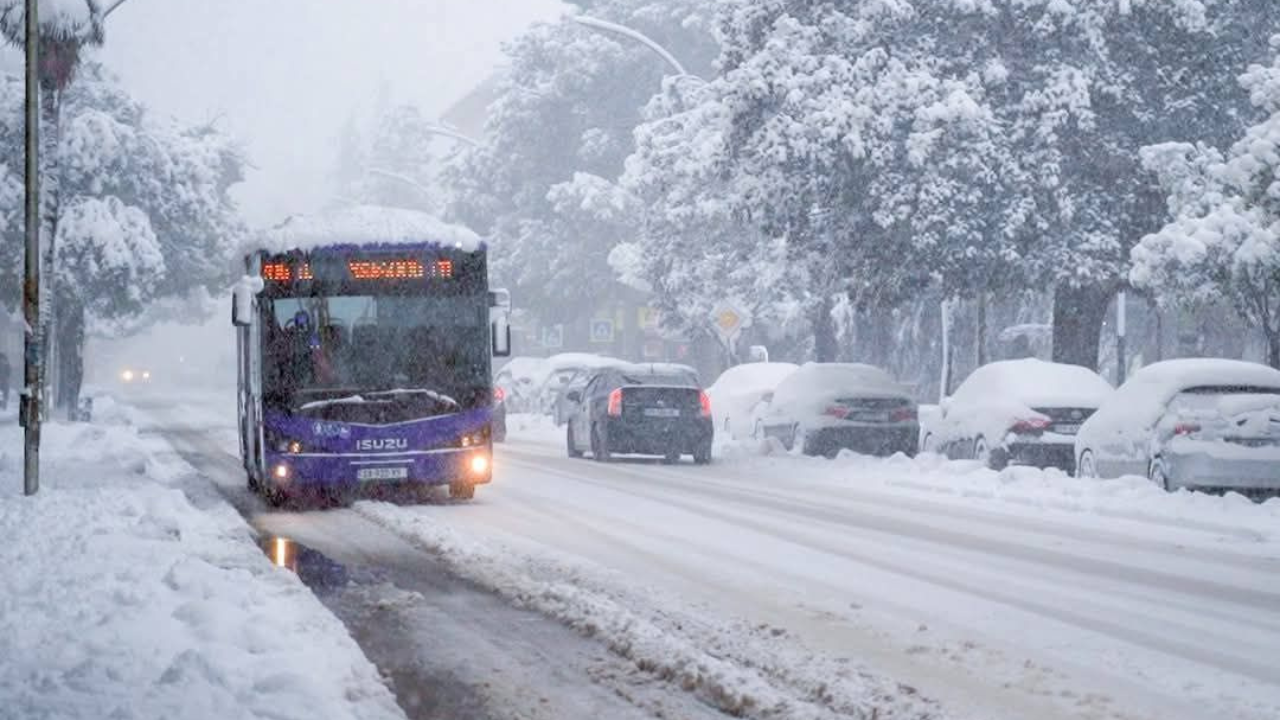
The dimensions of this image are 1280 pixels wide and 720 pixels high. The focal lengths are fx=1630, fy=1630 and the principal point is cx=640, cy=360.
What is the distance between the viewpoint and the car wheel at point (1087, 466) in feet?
66.5

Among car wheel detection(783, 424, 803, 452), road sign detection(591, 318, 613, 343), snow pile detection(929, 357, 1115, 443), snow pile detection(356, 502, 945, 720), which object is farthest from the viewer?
road sign detection(591, 318, 613, 343)

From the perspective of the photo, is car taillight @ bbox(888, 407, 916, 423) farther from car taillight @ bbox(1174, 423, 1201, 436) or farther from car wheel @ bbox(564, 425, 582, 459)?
car taillight @ bbox(1174, 423, 1201, 436)

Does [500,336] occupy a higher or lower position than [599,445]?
higher

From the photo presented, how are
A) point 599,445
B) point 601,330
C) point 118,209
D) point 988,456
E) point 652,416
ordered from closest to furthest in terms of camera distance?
1. point 988,456
2. point 652,416
3. point 599,445
4. point 118,209
5. point 601,330

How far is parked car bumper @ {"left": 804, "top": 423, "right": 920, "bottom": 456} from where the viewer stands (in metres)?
26.6

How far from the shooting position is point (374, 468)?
17.8 metres

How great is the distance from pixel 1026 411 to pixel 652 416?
702cm

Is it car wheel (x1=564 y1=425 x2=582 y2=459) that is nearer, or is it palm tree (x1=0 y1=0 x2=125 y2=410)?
palm tree (x1=0 y1=0 x2=125 y2=410)

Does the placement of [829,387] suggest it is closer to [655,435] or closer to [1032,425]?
[655,435]

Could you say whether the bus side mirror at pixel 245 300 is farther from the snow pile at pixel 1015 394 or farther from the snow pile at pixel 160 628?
the snow pile at pixel 1015 394

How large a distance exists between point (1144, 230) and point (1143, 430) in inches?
392

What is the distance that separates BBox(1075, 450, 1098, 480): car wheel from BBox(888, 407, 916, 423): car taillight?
596cm

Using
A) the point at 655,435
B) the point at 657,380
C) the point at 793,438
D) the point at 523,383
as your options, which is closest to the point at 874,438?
the point at 793,438

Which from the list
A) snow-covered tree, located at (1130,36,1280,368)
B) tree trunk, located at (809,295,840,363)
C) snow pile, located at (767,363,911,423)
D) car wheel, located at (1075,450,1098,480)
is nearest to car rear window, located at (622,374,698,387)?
snow pile, located at (767,363,911,423)
